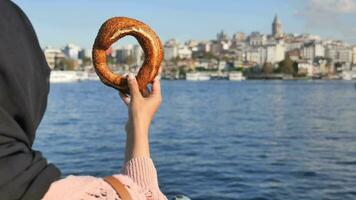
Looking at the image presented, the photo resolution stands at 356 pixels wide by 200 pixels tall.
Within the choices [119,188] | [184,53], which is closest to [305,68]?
[184,53]

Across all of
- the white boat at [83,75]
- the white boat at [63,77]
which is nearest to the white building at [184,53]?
the white boat at [83,75]

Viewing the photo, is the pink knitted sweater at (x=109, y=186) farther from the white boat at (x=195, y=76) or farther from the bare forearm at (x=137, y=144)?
the white boat at (x=195, y=76)

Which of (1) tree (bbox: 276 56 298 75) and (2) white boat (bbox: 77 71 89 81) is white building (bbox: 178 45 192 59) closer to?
(1) tree (bbox: 276 56 298 75)

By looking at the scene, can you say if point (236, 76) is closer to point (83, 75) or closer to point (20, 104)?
point (83, 75)

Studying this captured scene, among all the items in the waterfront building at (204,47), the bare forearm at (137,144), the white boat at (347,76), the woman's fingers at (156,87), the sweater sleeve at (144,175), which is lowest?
the white boat at (347,76)

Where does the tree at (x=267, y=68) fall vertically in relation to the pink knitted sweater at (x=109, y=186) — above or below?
below

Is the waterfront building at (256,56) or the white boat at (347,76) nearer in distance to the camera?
the white boat at (347,76)

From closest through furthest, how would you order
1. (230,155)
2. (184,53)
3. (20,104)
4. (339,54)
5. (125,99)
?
(20,104) < (125,99) < (230,155) < (184,53) < (339,54)
